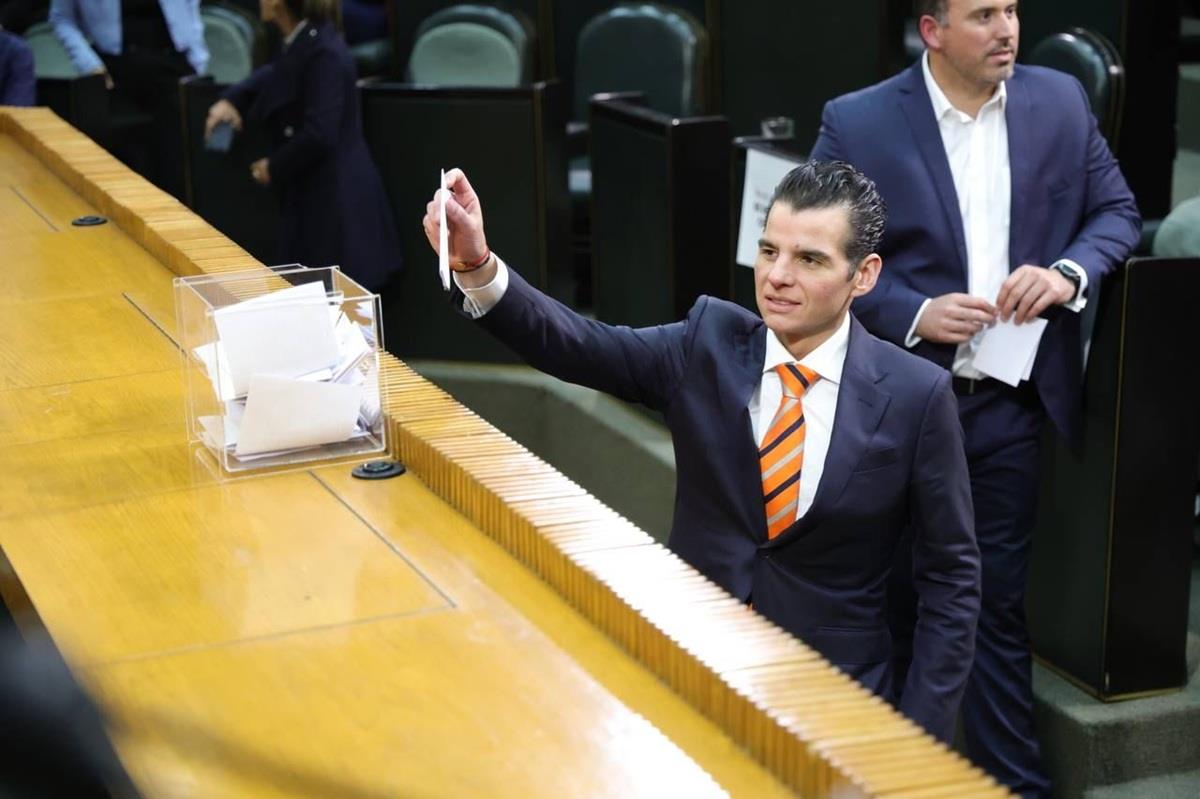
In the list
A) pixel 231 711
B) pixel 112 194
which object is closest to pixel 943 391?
pixel 231 711

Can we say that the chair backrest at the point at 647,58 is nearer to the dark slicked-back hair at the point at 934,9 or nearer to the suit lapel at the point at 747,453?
the dark slicked-back hair at the point at 934,9

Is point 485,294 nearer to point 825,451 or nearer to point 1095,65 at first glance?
point 825,451

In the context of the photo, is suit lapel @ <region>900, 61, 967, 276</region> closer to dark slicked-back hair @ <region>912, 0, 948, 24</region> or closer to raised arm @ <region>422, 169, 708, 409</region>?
dark slicked-back hair @ <region>912, 0, 948, 24</region>

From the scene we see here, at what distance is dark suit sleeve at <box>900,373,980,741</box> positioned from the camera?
2.20 m

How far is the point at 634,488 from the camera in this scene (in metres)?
5.02

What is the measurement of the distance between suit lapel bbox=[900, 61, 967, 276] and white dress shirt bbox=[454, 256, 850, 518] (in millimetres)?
890

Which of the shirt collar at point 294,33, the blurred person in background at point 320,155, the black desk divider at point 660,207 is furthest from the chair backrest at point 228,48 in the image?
the black desk divider at point 660,207

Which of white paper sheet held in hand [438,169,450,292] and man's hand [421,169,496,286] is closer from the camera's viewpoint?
white paper sheet held in hand [438,169,450,292]

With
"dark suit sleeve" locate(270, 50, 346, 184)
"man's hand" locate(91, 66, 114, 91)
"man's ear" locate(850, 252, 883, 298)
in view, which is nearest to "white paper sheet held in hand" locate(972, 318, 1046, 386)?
"man's ear" locate(850, 252, 883, 298)

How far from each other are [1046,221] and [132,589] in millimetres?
1912

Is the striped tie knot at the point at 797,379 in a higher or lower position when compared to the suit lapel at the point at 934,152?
lower

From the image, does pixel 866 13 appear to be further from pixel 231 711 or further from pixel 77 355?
pixel 231 711

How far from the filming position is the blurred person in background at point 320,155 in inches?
214

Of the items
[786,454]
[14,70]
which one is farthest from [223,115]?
[786,454]
